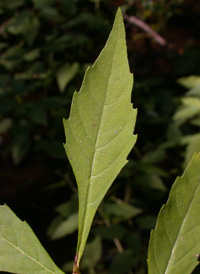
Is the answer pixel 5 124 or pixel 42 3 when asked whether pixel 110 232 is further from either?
pixel 42 3

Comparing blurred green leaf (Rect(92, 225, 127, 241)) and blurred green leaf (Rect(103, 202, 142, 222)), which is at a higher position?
blurred green leaf (Rect(103, 202, 142, 222))

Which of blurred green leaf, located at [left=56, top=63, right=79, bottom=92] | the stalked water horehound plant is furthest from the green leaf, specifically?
blurred green leaf, located at [left=56, top=63, right=79, bottom=92]

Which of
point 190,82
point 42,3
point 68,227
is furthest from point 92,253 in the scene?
point 42,3

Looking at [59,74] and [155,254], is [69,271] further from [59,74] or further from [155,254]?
[155,254]

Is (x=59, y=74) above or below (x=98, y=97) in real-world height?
below

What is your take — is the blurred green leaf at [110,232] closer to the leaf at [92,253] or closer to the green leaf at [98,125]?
the leaf at [92,253]

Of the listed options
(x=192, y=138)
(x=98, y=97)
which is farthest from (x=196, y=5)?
(x=98, y=97)

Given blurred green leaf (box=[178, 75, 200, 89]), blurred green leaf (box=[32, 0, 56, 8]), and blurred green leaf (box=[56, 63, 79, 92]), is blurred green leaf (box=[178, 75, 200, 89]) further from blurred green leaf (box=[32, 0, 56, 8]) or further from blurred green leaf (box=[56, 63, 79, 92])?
blurred green leaf (box=[32, 0, 56, 8])
